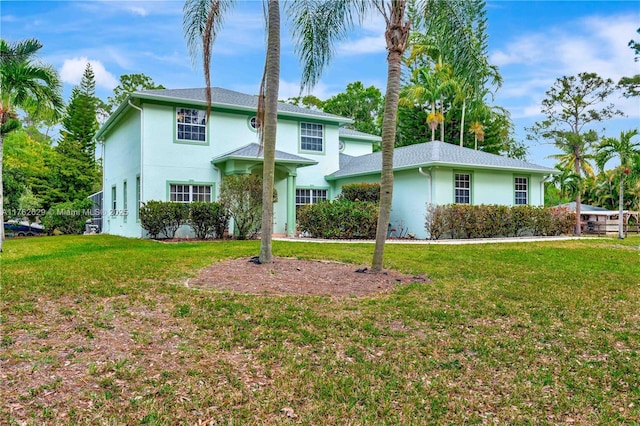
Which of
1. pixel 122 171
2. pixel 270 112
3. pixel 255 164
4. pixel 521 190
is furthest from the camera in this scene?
pixel 521 190

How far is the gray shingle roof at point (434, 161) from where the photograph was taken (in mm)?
17109

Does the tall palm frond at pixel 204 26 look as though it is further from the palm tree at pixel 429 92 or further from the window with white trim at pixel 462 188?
the palm tree at pixel 429 92

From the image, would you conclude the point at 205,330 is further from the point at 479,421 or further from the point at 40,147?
the point at 40,147

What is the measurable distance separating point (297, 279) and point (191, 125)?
37.4 feet

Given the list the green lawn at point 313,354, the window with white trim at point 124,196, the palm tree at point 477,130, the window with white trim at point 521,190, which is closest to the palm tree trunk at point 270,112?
the green lawn at point 313,354

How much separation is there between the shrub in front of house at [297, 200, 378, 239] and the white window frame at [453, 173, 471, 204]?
3699mm

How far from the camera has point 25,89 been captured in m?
13.9

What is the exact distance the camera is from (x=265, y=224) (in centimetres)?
873

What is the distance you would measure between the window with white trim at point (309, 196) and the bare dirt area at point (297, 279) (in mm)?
10866

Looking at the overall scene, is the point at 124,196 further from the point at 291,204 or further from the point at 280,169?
the point at 291,204

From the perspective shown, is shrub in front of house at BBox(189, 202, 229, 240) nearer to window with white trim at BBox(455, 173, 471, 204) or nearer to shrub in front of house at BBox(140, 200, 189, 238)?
shrub in front of house at BBox(140, 200, 189, 238)

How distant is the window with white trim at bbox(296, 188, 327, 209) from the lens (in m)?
20.0

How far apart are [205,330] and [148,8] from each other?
39.1ft

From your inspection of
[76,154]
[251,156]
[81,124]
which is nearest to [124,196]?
[251,156]
